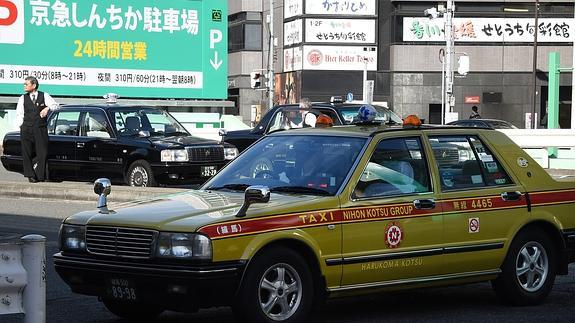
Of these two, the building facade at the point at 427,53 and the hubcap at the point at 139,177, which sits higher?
the building facade at the point at 427,53

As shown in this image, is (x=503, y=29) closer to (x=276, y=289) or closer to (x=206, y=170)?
(x=206, y=170)

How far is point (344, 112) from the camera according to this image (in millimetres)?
18406

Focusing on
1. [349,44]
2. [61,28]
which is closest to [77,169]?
[61,28]

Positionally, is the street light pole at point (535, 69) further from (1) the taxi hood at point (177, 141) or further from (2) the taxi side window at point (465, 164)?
(2) the taxi side window at point (465, 164)

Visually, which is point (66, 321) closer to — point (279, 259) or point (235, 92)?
point (279, 259)

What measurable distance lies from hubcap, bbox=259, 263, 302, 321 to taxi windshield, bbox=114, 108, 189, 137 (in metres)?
11.7

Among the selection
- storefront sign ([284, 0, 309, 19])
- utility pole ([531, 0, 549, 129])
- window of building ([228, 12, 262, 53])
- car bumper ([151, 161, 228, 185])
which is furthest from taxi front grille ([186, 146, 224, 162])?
window of building ([228, 12, 262, 53])

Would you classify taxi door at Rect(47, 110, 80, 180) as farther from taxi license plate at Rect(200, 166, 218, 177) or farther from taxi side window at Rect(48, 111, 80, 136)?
taxi license plate at Rect(200, 166, 218, 177)

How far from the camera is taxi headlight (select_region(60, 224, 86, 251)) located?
24.8 ft

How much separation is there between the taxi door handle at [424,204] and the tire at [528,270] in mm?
876

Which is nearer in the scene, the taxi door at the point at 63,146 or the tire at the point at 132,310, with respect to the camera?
the tire at the point at 132,310

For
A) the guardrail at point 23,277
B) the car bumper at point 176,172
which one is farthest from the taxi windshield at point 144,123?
the guardrail at point 23,277

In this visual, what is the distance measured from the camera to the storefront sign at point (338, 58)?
214ft

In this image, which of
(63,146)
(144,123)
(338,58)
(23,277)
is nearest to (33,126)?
(63,146)
